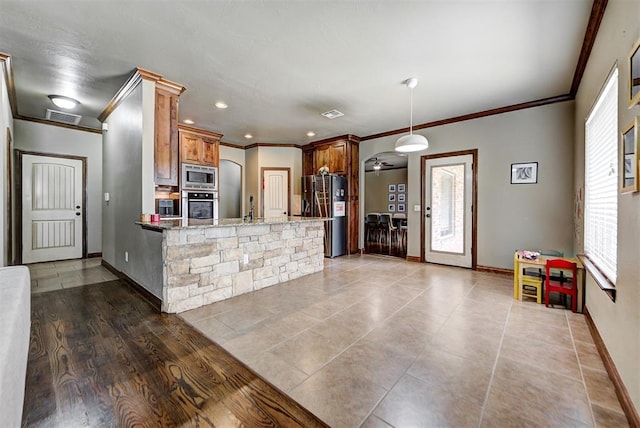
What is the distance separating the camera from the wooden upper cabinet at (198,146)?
520 centimetres

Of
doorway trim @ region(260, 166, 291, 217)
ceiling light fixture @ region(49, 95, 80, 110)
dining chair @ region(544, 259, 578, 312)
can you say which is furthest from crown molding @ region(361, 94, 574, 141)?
ceiling light fixture @ region(49, 95, 80, 110)

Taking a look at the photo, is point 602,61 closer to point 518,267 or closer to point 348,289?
point 518,267

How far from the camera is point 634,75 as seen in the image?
4.89 feet

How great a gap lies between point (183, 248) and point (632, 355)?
3.29 metres

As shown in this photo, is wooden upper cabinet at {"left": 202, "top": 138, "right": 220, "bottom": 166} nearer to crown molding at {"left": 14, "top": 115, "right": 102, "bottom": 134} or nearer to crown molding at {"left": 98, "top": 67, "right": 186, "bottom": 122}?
crown molding at {"left": 98, "top": 67, "right": 186, "bottom": 122}

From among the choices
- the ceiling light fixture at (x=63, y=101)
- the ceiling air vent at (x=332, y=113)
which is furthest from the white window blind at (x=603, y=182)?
the ceiling light fixture at (x=63, y=101)

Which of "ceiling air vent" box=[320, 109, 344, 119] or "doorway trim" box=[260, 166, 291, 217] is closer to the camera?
"ceiling air vent" box=[320, 109, 344, 119]

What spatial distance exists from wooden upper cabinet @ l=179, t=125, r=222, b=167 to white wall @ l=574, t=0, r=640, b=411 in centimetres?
557

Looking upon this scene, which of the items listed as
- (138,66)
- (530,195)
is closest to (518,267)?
(530,195)

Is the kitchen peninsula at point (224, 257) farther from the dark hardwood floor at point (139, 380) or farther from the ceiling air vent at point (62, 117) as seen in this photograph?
the ceiling air vent at point (62, 117)

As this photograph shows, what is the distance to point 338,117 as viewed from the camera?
4.68m

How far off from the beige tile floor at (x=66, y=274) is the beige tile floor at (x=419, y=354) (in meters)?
0.10

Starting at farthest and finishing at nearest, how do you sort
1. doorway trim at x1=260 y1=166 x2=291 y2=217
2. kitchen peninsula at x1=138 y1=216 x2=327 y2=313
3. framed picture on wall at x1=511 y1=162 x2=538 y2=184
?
doorway trim at x1=260 y1=166 x2=291 y2=217
framed picture on wall at x1=511 y1=162 x2=538 y2=184
kitchen peninsula at x1=138 y1=216 x2=327 y2=313

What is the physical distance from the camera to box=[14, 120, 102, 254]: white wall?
4.75 metres
